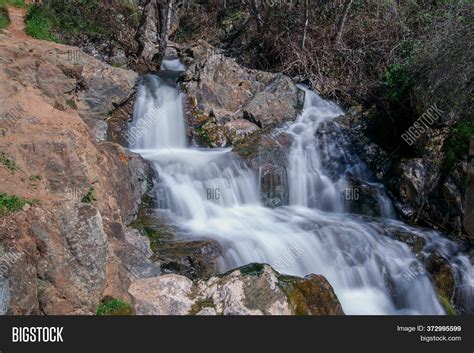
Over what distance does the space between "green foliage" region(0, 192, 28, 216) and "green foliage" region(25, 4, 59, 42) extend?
9593 millimetres

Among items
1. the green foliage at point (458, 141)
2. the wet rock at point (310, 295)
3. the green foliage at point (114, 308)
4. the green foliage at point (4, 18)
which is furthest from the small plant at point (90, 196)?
the green foliage at point (4, 18)

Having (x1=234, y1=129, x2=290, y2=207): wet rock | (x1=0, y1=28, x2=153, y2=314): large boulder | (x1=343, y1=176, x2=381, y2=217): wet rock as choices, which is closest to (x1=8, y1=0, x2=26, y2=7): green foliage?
(x1=0, y1=28, x2=153, y2=314): large boulder

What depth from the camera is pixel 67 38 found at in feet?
→ 48.2

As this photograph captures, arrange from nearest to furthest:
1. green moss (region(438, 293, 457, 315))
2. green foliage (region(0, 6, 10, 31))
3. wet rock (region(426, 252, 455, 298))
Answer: green moss (region(438, 293, 457, 315)), wet rock (region(426, 252, 455, 298)), green foliage (region(0, 6, 10, 31))

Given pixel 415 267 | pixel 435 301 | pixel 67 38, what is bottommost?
pixel 435 301

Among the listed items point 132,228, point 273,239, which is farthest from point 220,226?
point 132,228

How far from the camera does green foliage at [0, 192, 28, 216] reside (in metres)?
4.82

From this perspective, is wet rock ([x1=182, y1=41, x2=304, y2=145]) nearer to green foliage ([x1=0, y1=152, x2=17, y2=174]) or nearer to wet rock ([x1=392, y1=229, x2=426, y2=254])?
wet rock ([x1=392, y1=229, x2=426, y2=254])

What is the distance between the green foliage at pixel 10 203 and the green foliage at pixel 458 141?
26.8 ft

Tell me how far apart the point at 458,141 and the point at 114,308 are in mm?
7905

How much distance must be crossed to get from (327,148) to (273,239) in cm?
382

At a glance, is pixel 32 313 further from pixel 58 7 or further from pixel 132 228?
pixel 58 7

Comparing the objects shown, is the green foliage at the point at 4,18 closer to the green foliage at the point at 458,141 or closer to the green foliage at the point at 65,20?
the green foliage at the point at 65,20

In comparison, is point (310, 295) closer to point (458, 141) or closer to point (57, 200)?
point (57, 200)
